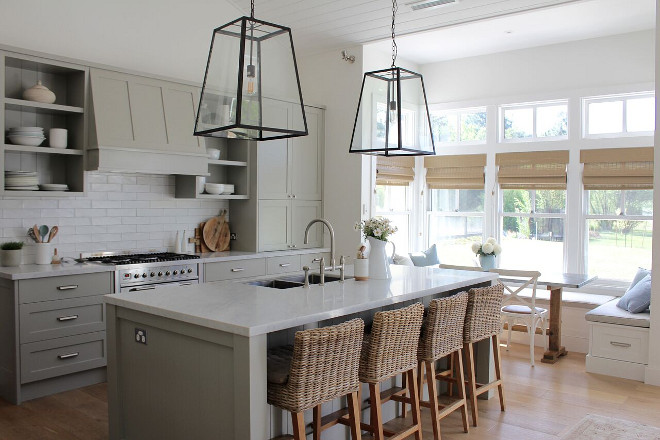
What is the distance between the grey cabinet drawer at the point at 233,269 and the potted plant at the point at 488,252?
91.2 inches

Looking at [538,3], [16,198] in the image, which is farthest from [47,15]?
[538,3]

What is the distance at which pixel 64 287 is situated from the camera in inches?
182

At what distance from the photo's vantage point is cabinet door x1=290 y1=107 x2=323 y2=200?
6.76 m

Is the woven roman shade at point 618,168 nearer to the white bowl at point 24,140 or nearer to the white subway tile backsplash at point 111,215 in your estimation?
the white subway tile backsplash at point 111,215

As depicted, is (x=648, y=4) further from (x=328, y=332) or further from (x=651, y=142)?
(x=328, y=332)

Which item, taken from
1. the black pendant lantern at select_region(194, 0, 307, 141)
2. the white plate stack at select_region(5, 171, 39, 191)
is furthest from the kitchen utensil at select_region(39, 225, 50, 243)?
the black pendant lantern at select_region(194, 0, 307, 141)

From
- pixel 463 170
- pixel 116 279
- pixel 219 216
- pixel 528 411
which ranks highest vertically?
pixel 463 170

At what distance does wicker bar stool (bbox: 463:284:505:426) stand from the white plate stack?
3.51 metres

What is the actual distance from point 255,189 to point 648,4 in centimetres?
422

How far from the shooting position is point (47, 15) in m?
5.09

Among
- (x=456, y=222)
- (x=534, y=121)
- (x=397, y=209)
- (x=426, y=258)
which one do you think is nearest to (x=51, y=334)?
(x=426, y=258)

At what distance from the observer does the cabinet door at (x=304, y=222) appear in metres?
6.77

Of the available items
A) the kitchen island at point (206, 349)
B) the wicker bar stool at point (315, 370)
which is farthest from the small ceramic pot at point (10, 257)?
the wicker bar stool at point (315, 370)

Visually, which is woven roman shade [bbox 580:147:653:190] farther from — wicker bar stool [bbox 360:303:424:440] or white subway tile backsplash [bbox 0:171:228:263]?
white subway tile backsplash [bbox 0:171:228:263]
